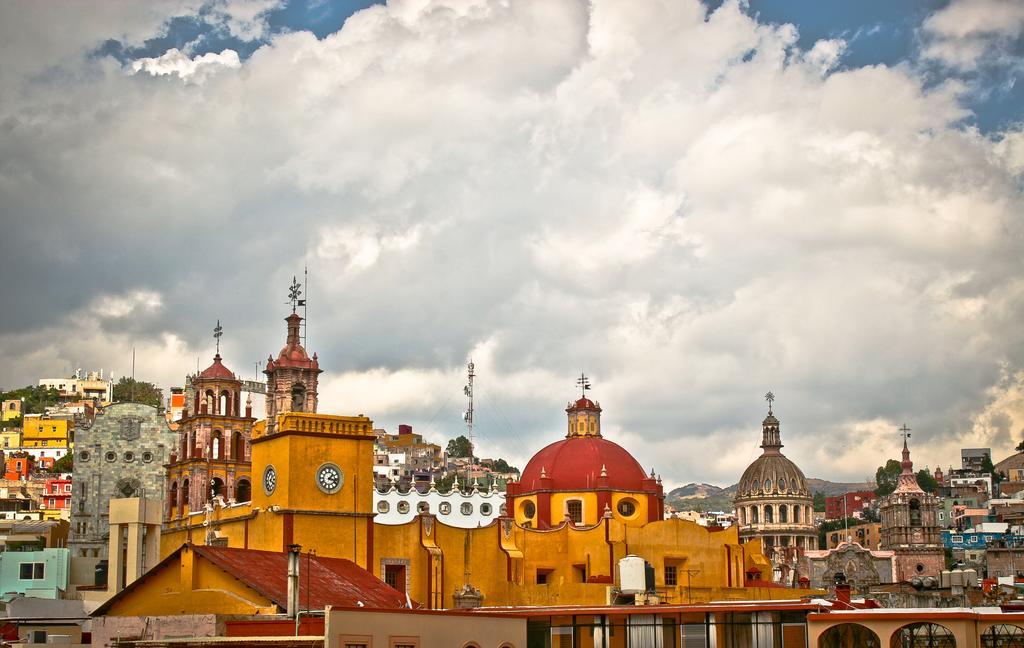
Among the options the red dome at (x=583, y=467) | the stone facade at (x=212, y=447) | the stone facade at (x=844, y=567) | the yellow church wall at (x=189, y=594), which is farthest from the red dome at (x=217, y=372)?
the stone facade at (x=844, y=567)

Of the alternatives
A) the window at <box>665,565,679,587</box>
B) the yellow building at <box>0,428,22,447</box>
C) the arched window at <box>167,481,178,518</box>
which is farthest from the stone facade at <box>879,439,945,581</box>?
the yellow building at <box>0,428,22,447</box>

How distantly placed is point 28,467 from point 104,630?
3783 inches

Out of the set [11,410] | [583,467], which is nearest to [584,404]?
[583,467]

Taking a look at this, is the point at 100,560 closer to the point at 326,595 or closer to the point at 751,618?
the point at 326,595

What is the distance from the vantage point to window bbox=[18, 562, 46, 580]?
2776 inches

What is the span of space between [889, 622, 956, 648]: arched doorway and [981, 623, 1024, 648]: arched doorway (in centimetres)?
113

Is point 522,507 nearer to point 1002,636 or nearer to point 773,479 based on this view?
point 1002,636

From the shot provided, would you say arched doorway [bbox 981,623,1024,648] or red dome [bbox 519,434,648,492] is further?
red dome [bbox 519,434,648,492]

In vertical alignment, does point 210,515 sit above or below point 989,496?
below

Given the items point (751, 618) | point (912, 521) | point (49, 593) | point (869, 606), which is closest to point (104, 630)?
point (751, 618)

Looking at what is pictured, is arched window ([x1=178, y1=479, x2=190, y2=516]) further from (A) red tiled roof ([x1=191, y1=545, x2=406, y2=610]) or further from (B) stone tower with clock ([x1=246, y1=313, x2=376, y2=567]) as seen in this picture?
(A) red tiled roof ([x1=191, y1=545, x2=406, y2=610])

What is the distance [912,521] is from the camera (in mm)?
114188

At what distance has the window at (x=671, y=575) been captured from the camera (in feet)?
209

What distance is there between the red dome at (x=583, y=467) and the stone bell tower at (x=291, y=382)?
40.6 feet
